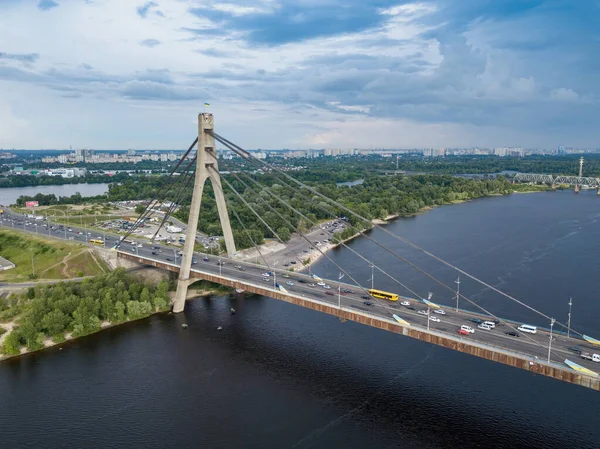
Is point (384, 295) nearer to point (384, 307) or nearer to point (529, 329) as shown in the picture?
point (384, 307)

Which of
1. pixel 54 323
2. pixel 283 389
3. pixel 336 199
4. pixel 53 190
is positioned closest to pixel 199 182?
pixel 54 323

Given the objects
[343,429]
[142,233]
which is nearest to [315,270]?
[142,233]

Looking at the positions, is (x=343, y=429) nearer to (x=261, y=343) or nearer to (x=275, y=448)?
(x=275, y=448)

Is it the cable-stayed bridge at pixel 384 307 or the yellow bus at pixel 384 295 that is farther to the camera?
the yellow bus at pixel 384 295

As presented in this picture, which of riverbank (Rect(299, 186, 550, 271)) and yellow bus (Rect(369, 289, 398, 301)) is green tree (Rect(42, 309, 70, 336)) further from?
yellow bus (Rect(369, 289, 398, 301))

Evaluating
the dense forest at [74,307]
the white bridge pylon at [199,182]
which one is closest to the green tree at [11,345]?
the dense forest at [74,307]

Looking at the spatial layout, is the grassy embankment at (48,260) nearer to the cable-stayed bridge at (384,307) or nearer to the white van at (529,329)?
the cable-stayed bridge at (384,307)


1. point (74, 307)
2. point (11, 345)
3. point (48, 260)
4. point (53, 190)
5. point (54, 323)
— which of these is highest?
point (53, 190)
